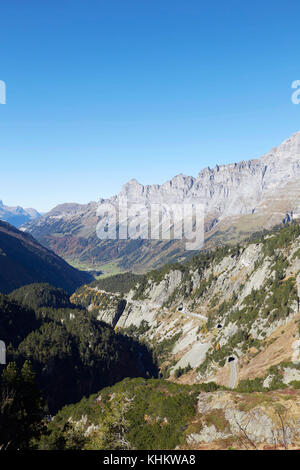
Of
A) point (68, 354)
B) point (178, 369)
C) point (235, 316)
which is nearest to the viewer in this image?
point (178, 369)

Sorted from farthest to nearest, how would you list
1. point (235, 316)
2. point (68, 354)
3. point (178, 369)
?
point (68, 354) → point (235, 316) → point (178, 369)

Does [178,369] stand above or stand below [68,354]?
below

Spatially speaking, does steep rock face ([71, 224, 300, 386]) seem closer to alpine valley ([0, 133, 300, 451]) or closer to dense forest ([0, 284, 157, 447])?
alpine valley ([0, 133, 300, 451])

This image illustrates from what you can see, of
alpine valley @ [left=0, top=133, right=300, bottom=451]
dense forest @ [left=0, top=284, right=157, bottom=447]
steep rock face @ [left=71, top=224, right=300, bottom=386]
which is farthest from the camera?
dense forest @ [left=0, top=284, right=157, bottom=447]

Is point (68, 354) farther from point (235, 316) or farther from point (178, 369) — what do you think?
point (235, 316)

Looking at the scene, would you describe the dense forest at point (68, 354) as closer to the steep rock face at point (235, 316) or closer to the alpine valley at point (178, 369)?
the alpine valley at point (178, 369)

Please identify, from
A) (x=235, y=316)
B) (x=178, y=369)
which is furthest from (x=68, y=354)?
(x=235, y=316)

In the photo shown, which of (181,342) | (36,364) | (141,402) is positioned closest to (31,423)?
(141,402)

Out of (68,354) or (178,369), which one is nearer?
(178,369)

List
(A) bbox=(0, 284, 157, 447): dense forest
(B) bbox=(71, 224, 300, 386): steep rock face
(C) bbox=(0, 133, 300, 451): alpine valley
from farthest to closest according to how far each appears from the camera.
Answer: (A) bbox=(0, 284, 157, 447): dense forest, (B) bbox=(71, 224, 300, 386): steep rock face, (C) bbox=(0, 133, 300, 451): alpine valley

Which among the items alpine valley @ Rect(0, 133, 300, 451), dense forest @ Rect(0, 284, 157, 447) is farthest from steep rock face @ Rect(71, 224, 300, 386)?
dense forest @ Rect(0, 284, 157, 447)

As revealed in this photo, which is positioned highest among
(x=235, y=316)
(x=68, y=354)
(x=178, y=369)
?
(x=235, y=316)

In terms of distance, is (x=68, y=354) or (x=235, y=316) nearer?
(x=235, y=316)

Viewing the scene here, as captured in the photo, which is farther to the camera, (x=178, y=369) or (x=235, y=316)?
(x=235, y=316)
